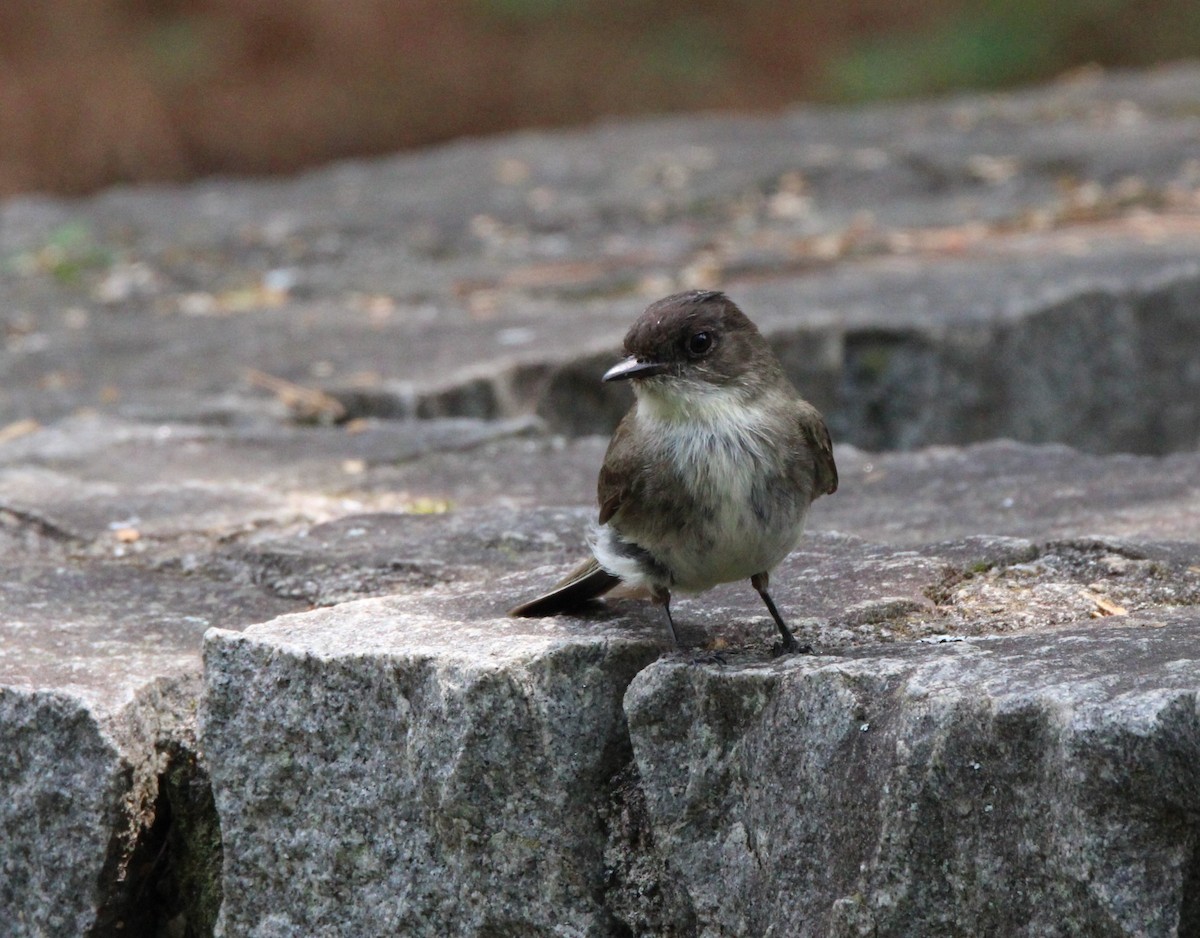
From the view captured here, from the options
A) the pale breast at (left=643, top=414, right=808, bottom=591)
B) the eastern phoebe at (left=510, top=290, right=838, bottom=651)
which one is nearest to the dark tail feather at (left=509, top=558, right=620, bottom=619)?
the eastern phoebe at (left=510, top=290, right=838, bottom=651)

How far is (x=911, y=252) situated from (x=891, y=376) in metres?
1.20

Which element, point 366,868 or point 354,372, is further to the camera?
point 354,372

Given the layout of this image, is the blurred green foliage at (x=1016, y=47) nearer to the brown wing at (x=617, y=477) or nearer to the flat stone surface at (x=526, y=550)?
the flat stone surface at (x=526, y=550)

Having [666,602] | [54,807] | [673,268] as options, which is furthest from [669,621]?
[673,268]

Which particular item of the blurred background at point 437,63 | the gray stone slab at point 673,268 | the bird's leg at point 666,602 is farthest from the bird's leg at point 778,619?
the blurred background at point 437,63

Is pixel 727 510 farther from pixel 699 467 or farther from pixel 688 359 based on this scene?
pixel 688 359

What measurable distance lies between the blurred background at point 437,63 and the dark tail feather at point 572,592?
27.0ft

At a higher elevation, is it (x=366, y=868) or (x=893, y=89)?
(x=893, y=89)

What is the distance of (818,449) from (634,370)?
0.34 metres

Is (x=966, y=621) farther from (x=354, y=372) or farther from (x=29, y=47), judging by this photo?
(x=29, y=47)

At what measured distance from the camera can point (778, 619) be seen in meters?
2.83

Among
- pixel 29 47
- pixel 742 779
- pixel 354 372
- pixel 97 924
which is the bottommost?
pixel 97 924

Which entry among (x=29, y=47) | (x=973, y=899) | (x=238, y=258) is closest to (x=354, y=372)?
(x=238, y=258)

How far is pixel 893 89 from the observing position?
532 inches
